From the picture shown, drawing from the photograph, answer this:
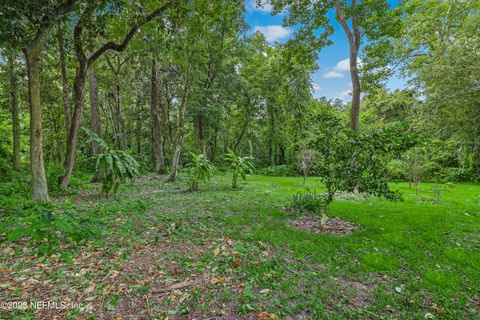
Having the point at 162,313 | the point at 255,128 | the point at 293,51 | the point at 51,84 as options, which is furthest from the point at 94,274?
the point at 255,128

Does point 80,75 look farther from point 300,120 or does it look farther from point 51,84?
point 300,120

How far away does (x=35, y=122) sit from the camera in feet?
17.9

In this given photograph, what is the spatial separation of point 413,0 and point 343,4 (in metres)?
3.35

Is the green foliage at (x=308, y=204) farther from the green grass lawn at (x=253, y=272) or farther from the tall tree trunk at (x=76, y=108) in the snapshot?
the tall tree trunk at (x=76, y=108)

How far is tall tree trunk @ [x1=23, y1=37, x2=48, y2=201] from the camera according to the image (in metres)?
5.24

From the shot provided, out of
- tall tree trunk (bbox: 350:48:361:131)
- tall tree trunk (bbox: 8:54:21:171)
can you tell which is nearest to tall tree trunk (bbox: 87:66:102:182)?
tall tree trunk (bbox: 8:54:21:171)

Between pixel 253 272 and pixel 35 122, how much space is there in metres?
5.79

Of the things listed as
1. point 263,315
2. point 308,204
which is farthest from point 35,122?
point 308,204

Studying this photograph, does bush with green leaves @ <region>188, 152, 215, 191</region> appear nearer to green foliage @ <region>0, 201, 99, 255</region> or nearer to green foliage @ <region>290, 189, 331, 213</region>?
green foliage @ <region>290, 189, 331, 213</region>

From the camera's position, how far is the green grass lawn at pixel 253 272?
2.36m

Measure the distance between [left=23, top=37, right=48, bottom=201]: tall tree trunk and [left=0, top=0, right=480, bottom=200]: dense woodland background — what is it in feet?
0.08

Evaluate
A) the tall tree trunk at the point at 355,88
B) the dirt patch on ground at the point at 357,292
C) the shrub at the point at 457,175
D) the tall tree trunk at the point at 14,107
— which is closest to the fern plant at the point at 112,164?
the dirt patch on ground at the point at 357,292

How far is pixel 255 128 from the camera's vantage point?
23.0 m

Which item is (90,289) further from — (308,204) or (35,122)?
(35,122)
